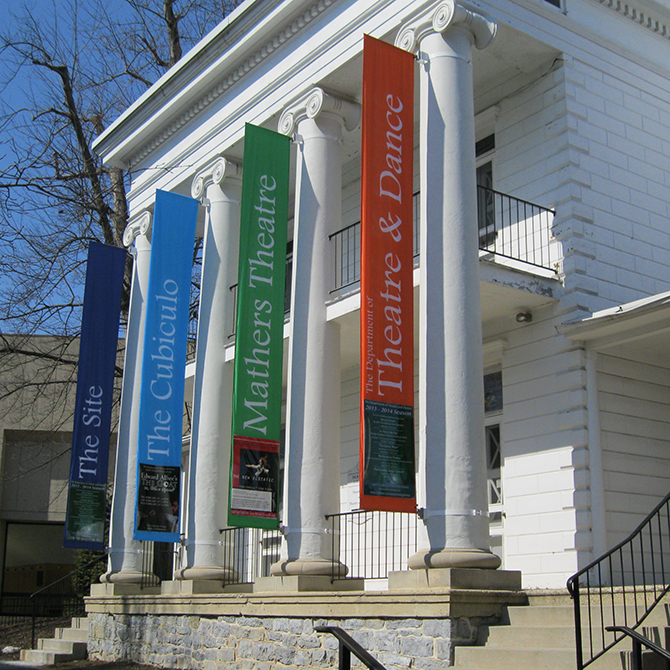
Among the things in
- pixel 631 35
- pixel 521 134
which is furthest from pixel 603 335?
pixel 631 35

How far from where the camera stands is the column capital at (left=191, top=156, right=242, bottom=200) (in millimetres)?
15694

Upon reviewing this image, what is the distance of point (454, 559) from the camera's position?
895 centimetres

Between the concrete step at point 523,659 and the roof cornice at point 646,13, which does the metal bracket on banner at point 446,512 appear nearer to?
the concrete step at point 523,659

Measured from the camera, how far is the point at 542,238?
12.4 meters

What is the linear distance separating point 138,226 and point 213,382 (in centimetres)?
517

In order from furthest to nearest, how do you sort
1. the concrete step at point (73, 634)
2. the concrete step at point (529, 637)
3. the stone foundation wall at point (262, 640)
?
1. the concrete step at point (73, 634)
2. the stone foundation wall at point (262, 640)
3. the concrete step at point (529, 637)

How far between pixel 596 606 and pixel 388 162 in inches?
210

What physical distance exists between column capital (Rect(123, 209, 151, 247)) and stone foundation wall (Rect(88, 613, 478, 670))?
7558 mm

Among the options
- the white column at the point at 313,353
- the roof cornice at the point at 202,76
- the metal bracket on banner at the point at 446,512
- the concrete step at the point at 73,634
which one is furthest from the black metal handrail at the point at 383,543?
the roof cornice at the point at 202,76

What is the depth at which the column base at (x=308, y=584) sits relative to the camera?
11.0 m

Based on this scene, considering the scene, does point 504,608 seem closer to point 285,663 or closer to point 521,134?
point 285,663

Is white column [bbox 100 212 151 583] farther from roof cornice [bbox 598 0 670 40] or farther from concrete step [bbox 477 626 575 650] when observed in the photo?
roof cornice [bbox 598 0 670 40]

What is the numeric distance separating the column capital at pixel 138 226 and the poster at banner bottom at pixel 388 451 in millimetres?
10112

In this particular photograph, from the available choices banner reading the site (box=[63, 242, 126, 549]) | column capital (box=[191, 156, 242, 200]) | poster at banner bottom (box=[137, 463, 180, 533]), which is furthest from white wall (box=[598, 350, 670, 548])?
banner reading the site (box=[63, 242, 126, 549])
